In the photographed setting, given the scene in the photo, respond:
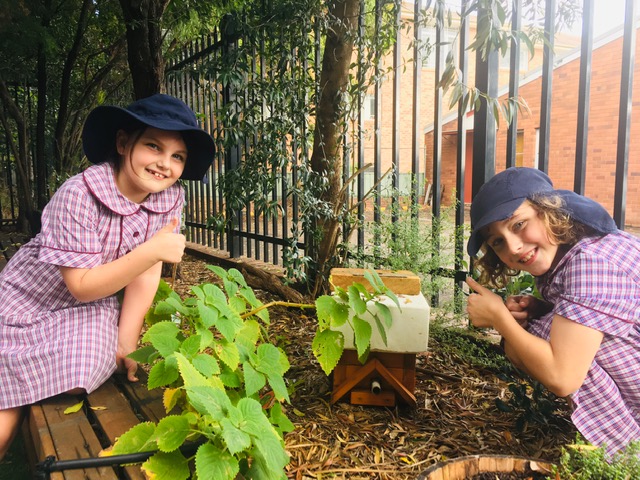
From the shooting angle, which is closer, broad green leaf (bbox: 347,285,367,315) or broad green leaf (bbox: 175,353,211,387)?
broad green leaf (bbox: 175,353,211,387)

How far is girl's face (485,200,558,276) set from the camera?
Result: 5.10ft

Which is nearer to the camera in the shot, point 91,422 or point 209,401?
point 209,401

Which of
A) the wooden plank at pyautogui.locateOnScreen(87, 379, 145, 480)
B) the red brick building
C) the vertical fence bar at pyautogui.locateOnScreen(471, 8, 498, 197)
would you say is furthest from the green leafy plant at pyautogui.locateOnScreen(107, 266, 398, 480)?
the red brick building

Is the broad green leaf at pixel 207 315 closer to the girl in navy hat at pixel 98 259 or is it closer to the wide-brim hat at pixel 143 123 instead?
the girl in navy hat at pixel 98 259

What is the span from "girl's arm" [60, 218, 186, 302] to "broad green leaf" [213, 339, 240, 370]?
40 centimetres

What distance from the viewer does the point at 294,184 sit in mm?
3297

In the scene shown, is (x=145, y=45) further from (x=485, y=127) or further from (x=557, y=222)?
(x=557, y=222)

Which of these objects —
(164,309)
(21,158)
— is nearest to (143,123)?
(164,309)

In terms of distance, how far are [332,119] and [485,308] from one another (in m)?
1.90

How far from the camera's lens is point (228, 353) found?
1.39 metres

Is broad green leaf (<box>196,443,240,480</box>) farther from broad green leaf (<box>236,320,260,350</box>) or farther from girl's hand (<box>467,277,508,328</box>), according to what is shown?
girl's hand (<box>467,277,508,328</box>)

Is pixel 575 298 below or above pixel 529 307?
above

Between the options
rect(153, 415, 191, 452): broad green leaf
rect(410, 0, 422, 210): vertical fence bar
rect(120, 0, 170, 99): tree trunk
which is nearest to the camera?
rect(153, 415, 191, 452): broad green leaf

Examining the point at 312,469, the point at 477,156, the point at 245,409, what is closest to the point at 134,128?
the point at 245,409
